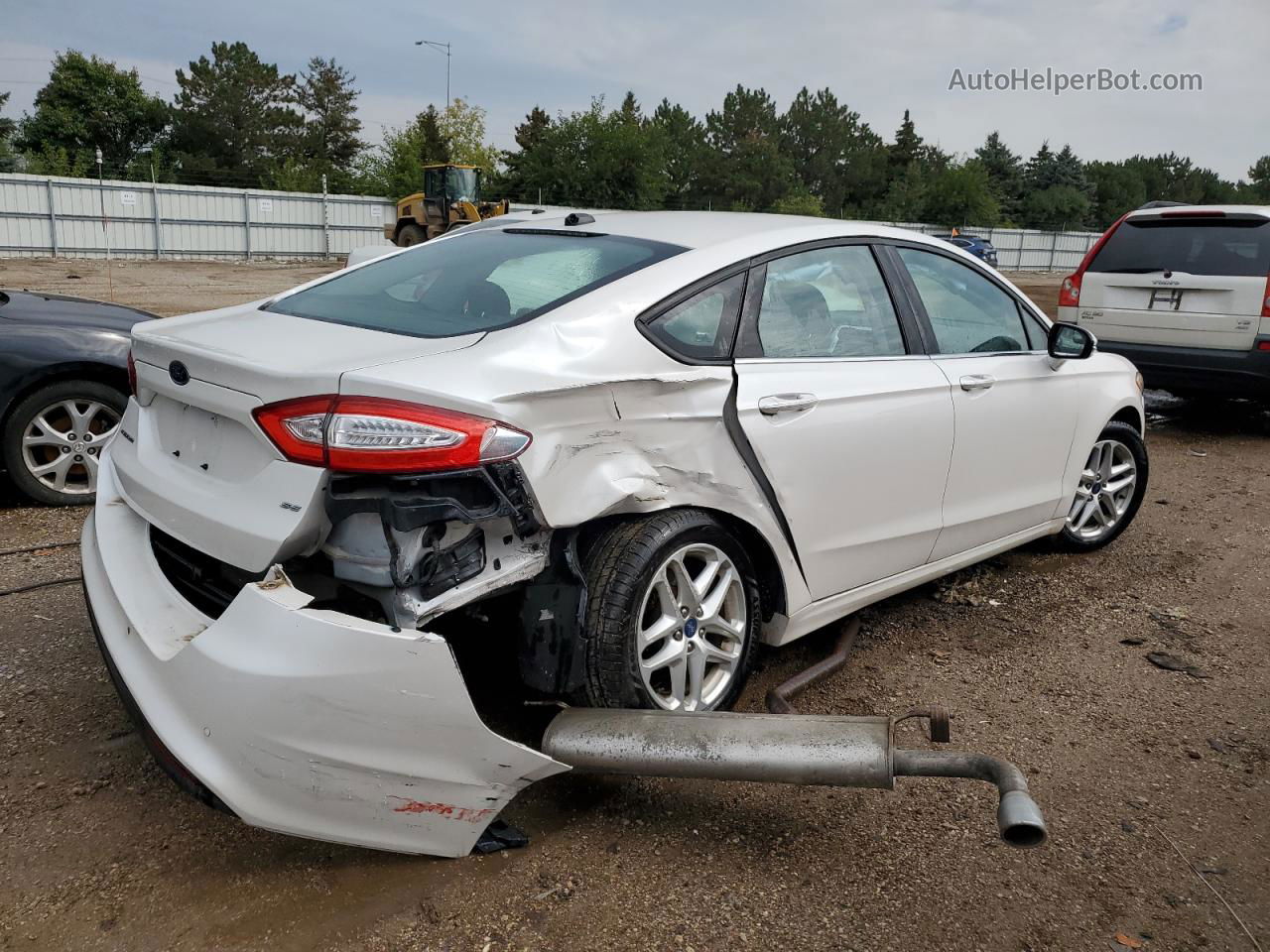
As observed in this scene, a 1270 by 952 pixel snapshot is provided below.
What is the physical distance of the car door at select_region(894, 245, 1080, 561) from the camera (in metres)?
3.74

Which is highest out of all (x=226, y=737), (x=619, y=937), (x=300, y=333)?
(x=300, y=333)

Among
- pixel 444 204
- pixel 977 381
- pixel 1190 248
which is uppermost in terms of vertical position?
pixel 444 204

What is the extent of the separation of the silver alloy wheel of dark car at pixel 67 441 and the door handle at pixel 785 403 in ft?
11.7

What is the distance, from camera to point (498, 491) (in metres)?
2.32

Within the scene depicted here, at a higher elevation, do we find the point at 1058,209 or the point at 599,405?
the point at 1058,209

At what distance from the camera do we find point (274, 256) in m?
36.5

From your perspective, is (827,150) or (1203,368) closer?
(1203,368)

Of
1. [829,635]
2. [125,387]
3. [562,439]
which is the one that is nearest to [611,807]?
[562,439]

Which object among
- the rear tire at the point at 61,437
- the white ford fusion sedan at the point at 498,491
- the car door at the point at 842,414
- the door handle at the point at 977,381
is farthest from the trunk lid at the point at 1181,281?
the rear tire at the point at 61,437

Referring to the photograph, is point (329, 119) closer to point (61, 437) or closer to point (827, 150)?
point (827, 150)

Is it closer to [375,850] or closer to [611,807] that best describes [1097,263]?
[611,807]

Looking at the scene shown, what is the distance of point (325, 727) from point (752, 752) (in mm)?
1014

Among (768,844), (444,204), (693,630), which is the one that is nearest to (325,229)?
(444,204)

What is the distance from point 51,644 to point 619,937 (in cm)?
246
